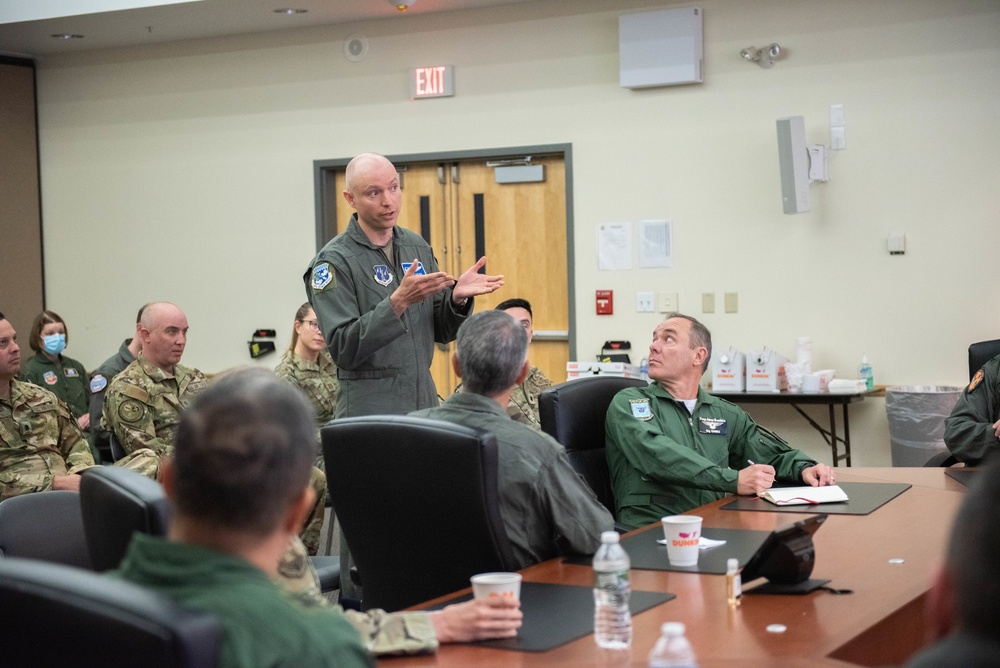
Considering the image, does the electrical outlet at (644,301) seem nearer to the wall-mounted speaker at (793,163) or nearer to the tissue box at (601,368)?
the tissue box at (601,368)

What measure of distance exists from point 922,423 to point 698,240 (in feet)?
5.45

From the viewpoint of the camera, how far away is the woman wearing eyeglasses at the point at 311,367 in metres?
5.65

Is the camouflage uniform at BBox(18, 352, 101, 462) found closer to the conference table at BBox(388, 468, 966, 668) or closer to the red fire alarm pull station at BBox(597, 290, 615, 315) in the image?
the red fire alarm pull station at BBox(597, 290, 615, 315)

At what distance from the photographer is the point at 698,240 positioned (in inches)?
261

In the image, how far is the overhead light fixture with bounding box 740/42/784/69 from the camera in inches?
249

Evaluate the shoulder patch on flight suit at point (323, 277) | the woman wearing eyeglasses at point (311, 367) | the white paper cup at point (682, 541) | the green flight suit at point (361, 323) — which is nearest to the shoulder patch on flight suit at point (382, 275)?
the green flight suit at point (361, 323)

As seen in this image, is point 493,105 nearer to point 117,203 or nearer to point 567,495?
point 117,203

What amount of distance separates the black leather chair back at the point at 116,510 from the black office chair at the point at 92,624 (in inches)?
21.7

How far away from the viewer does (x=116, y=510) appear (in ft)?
6.46

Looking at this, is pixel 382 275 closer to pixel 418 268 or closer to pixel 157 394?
pixel 418 268

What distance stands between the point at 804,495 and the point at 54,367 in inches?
207

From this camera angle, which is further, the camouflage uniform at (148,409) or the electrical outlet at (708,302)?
the electrical outlet at (708,302)

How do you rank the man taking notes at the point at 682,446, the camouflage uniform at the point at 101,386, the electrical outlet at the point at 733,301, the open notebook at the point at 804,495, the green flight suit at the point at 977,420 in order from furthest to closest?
the electrical outlet at the point at 733,301, the camouflage uniform at the point at 101,386, the green flight suit at the point at 977,420, the man taking notes at the point at 682,446, the open notebook at the point at 804,495

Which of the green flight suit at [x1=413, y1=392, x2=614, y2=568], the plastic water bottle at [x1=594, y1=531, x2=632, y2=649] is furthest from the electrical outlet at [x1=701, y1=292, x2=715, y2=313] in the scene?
the plastic water bottle at [x1=594, y1=531, x2=632, y2=649]
